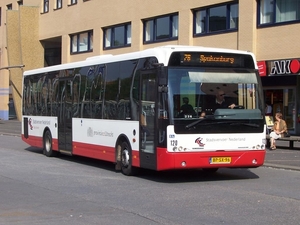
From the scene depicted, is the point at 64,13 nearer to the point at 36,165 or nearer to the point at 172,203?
the point at 36,165

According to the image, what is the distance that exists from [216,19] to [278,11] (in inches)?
149

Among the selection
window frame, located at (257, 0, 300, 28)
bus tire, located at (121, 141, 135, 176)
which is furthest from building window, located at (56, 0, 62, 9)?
bus tire, located at (121, 141, 135, 176)

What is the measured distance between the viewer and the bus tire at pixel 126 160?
1366cm

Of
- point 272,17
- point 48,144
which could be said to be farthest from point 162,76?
point 272,17

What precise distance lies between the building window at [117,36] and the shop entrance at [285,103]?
10.5 meters

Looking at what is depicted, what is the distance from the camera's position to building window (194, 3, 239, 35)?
27.2m

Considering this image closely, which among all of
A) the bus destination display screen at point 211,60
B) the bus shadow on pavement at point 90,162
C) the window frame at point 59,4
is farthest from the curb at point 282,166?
the window frame at point 59,4

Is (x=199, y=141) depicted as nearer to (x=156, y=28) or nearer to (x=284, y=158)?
(x=284, y=158)

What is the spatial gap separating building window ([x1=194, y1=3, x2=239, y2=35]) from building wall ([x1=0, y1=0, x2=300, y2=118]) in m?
0.31

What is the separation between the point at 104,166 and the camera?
53.7 ft

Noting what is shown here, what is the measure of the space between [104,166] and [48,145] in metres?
3.47

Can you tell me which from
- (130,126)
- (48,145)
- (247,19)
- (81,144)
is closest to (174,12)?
(247,19)

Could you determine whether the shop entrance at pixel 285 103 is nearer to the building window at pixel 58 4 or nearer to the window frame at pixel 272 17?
the window frame at pixel 272 17

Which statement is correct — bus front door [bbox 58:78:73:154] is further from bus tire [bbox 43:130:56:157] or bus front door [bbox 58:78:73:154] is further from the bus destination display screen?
the bus destination display screen
